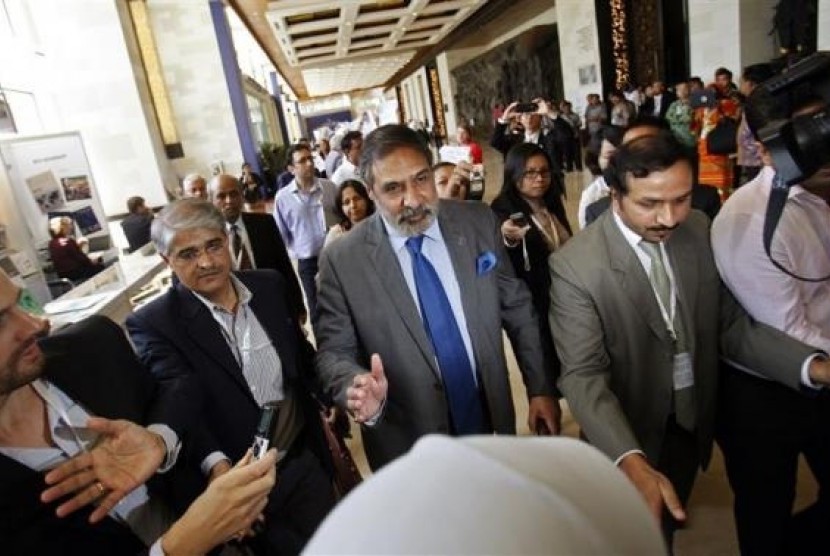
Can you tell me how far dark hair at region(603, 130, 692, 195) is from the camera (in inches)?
57.9

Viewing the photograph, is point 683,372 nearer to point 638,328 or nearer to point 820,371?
point 638,328

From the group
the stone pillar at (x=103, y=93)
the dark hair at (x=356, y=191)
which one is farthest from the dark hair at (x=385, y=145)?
the stone pillar at (x=103, y=93)

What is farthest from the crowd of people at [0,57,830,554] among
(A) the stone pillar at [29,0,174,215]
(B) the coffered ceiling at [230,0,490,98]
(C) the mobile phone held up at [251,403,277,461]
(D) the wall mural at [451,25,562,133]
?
(D) the wall mural at [451,25,562,133]

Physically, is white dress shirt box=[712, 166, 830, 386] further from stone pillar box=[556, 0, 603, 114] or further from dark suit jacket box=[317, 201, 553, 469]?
stone pillar box=[556, 0, 603, 114]

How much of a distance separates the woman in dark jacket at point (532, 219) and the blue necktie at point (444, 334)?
824mm

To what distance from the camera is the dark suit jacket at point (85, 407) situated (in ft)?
3.17

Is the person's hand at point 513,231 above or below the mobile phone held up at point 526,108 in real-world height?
below

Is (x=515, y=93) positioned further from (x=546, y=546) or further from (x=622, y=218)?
(x=546, y=546)

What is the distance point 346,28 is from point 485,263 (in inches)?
651

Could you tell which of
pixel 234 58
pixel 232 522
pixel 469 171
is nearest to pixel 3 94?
pixel 234 58

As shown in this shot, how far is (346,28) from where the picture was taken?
1627 cm

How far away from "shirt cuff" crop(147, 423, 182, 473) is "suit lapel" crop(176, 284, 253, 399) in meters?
0.40

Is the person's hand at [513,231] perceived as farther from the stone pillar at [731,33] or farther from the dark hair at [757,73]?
the stone pillar at [731,33]

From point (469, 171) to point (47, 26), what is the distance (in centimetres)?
751
